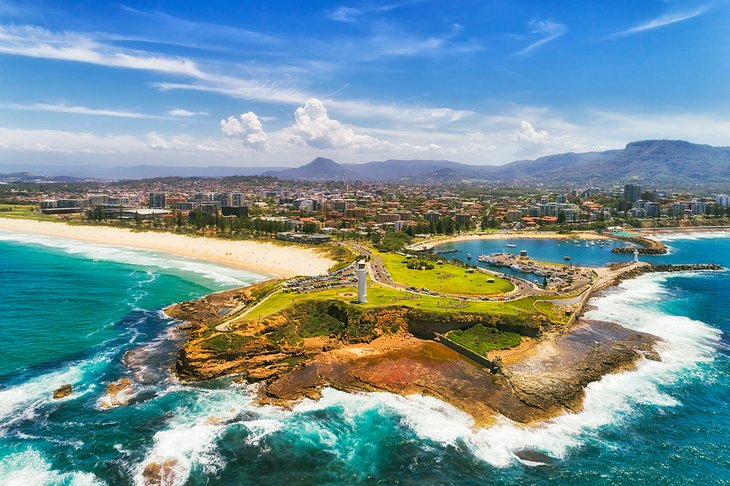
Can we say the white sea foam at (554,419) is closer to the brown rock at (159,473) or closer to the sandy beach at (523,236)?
the brown rock at (159,473)

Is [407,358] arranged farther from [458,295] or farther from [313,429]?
[458,295]

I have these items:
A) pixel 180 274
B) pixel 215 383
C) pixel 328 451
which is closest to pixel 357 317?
pixel 215 383

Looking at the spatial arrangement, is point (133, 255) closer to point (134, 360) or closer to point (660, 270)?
point (134, 360)

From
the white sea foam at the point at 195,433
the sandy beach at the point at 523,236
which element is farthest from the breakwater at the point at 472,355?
the sandy beach at the point at 523,236

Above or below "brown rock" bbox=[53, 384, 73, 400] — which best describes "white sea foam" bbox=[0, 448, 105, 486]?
below

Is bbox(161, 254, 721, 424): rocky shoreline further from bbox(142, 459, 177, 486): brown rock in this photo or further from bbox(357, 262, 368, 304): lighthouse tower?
bbox(142, 459, 177, 486): brown rock

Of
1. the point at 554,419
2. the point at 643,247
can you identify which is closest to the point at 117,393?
the point at 554,419

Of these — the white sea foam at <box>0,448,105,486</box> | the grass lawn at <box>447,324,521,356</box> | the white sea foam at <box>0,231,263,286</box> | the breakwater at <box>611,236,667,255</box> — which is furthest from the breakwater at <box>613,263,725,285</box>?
the white sea foam at <box>0,448,105,486</box>
